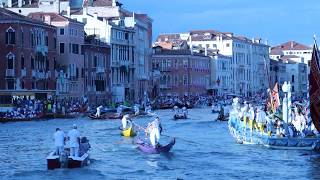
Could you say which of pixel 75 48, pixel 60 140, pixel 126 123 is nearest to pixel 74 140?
pixel 60 140

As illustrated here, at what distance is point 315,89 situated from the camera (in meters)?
26.5

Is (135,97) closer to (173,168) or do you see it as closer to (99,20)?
(99,20)

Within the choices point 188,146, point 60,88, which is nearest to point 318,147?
point 188,146

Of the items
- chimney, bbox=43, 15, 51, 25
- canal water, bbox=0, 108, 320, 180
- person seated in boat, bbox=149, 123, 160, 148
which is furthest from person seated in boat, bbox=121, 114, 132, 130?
chimney, bbox=43, 15, 51, 25

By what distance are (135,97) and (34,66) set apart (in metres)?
20.6

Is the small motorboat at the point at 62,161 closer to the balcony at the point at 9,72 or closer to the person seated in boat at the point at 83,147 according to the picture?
the person seated in boat at the point at 83,147

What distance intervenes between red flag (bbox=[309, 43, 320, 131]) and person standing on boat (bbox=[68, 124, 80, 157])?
26.5 feet

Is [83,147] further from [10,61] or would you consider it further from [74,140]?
[10,61]

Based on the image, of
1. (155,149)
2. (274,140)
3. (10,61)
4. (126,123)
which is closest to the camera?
(155,149)

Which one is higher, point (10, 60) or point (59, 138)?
point (10, 60)

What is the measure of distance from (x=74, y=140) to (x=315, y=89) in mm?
8488

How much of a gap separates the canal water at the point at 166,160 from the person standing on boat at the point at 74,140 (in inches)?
20.9

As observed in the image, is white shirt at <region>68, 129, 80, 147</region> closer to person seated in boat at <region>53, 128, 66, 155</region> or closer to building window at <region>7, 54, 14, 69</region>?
person seated in boat at <region>53, 128, 66, 155</region>

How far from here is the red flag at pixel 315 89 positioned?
26344 mm
